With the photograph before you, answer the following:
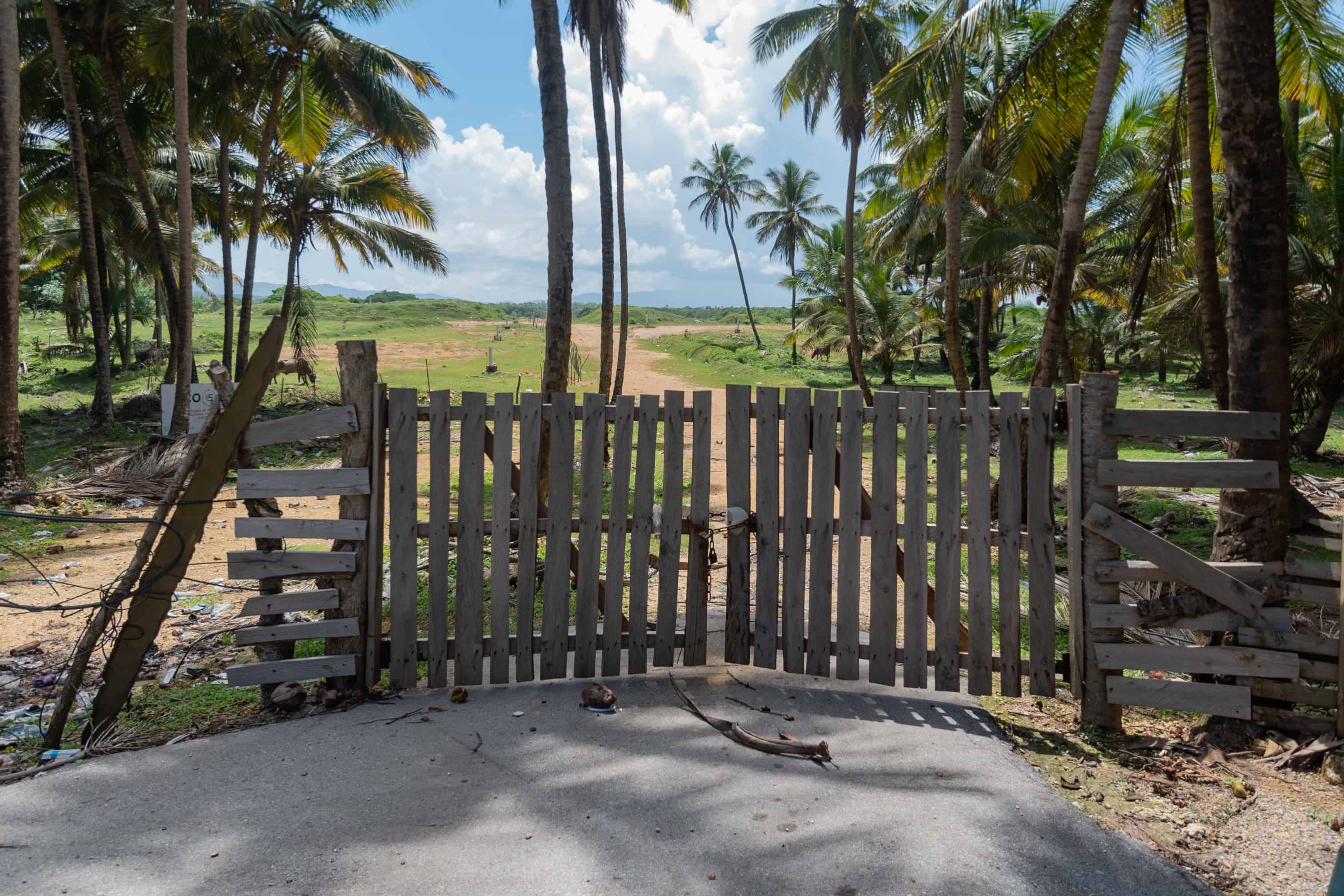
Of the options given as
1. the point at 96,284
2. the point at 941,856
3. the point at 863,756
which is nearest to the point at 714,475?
the point at 863,756

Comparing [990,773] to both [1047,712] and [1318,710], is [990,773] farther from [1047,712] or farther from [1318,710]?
[1318,710]

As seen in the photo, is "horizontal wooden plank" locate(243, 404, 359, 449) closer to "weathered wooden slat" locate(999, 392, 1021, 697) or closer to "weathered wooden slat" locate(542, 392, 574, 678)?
"weathered wooden slat" locate(542, 392, 574, 678)

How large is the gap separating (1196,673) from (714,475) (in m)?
9.52

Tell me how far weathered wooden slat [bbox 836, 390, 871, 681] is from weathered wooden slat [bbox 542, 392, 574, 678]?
1.52 meters

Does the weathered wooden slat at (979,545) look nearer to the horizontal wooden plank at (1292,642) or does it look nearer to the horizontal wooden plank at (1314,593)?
the horizontal wooden plank at (1292,642)

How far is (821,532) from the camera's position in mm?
4570

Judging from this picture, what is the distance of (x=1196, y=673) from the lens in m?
4.23

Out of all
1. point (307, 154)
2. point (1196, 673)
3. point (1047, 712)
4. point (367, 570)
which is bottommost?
point (1047, 712)

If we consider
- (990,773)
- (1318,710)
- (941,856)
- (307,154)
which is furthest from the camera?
(307,154)

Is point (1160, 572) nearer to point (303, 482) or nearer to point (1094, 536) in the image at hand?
point (1094, 536)

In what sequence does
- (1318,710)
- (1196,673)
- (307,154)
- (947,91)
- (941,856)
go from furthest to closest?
(307,154) < (947,91) < (1318,710) < (1196,673) < (941,856)

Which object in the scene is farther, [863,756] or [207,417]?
[207,417]

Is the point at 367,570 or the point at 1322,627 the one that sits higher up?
the point at 367,570

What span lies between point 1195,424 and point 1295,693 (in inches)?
57.1
